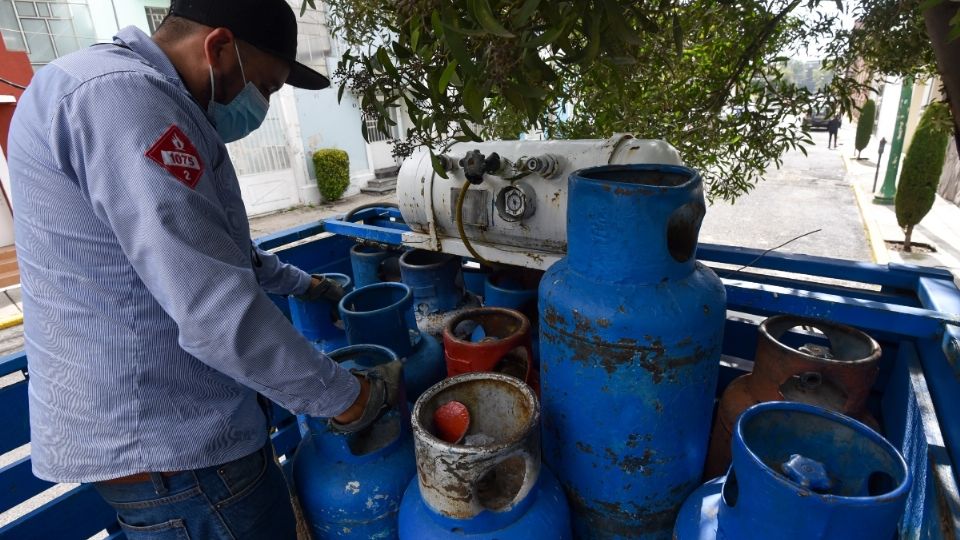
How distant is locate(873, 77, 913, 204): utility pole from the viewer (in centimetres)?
820

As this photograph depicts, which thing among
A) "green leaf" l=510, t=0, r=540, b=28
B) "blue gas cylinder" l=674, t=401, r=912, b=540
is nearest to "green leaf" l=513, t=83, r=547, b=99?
"green leaf" l=510, t=0, r=540, b=28

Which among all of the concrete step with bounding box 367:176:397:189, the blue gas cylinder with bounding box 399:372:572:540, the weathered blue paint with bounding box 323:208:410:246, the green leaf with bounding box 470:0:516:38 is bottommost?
the concrete step with bounding box 367:176:397:189

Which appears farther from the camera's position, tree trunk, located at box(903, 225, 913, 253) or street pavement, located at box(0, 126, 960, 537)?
tree trunk, located at box(903, 225, 913, 253)

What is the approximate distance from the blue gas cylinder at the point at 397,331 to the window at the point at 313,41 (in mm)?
10080

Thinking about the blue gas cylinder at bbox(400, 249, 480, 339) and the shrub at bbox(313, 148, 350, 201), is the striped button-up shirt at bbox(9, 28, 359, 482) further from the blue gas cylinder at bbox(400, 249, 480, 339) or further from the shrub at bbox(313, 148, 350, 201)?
the shrub at bbox(313, 148, 350, 201)

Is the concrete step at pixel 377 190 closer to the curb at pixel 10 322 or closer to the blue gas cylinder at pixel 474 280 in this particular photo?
the curb at pixel 10 322

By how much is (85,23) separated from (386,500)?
35.1ft

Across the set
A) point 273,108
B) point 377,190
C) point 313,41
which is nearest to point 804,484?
point 273,108

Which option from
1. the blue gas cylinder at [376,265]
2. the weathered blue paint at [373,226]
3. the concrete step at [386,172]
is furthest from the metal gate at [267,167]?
the blue gas cylinder at [376,265]

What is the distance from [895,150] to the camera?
9141 millimetres

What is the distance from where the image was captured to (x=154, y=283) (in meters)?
1.05

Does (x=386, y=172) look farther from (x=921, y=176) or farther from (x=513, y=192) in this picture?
(x=513, y=192)

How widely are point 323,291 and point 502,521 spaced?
1.47 meters

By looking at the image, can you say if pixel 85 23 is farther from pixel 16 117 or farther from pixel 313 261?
pixel 16 117
